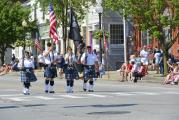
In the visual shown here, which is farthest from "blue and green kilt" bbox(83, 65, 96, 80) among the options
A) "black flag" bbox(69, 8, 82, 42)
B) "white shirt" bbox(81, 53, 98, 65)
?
"black flag" bbox(69, 8, 82, 42)

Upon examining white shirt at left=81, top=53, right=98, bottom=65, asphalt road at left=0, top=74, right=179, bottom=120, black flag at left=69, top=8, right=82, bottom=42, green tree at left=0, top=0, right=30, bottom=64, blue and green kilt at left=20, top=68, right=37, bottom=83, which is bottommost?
asphalt road at left=0, top=74, right=179, bottom=120

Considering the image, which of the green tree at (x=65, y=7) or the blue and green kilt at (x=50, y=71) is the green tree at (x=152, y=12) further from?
the green tree at (x=65, y=7)

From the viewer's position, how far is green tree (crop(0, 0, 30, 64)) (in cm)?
5900

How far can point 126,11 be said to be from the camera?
35094 millimetres

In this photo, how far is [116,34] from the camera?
51094mm

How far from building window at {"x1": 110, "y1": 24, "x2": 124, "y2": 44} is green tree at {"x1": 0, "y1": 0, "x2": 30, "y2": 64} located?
36.6 ft

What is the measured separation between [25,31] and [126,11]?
25.0m

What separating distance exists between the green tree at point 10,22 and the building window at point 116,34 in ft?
36.6

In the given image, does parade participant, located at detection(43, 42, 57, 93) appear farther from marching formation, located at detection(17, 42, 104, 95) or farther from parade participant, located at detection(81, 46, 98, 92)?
parade participant, located at detection(81, 46, 98, 92)

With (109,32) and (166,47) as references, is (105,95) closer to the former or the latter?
(166,47)

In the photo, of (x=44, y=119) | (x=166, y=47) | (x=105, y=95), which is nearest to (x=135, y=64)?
(x=166, y=47)

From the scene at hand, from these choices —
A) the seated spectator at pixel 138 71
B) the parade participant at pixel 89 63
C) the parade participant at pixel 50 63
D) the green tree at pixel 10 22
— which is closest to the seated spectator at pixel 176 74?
the seated spectator at pixel 138 71

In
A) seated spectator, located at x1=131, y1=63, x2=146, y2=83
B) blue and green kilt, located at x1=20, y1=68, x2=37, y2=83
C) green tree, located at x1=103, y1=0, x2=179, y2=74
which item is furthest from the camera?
green tree, located at x1=103, y1=0, x2=179, y2=74

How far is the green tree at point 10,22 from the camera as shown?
59.0 meters
